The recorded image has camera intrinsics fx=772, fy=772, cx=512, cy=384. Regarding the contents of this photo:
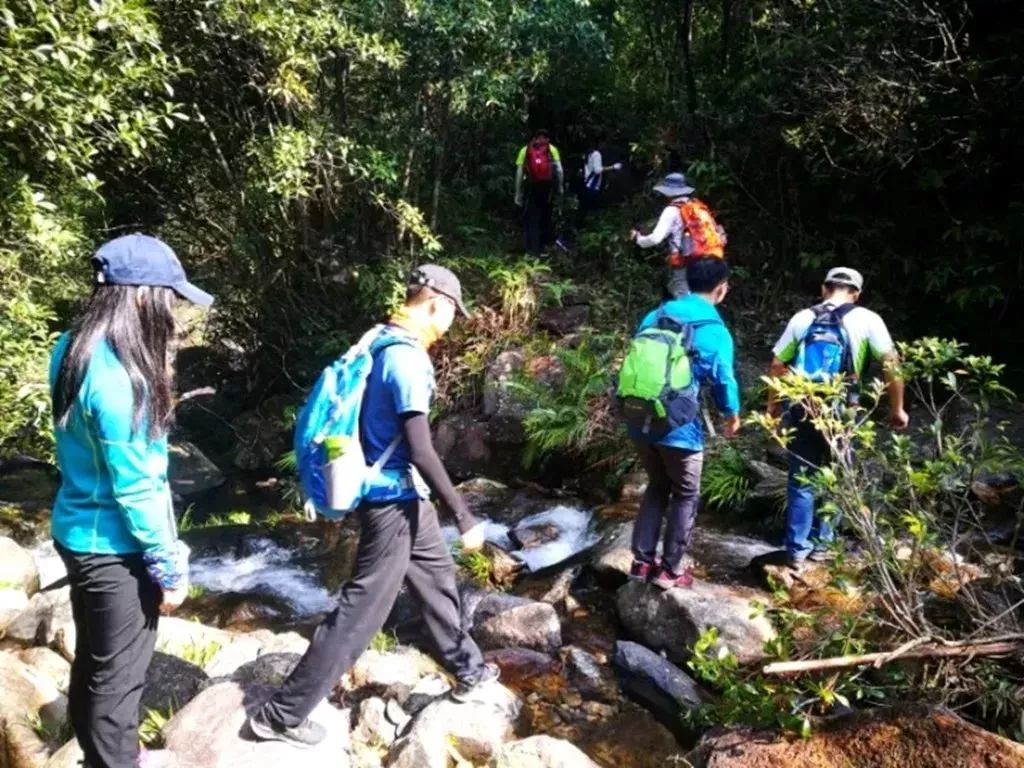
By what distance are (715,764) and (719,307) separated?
835cm

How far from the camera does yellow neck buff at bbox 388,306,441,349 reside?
345 cm

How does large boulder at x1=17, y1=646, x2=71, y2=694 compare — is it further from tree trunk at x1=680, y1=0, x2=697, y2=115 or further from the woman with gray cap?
tree trunk at x1=680, y1=0, x2=697, y2=115

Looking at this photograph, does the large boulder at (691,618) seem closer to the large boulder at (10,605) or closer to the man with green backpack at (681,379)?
the man with green backpack at (681,379)

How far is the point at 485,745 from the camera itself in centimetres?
379

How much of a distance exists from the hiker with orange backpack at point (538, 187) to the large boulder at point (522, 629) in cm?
808

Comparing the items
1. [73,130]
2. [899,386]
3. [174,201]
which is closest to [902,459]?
[899,386]

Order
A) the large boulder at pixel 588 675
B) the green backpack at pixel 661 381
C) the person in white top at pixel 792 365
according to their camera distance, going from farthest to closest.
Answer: the person in white top at pixel 792 365 → the large boulder at pixel 588 675 → the green backpack at pixel 661 381

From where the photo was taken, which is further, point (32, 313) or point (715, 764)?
point (32, 313)

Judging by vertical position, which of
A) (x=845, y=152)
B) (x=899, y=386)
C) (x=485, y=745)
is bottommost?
(x=485, y=745)

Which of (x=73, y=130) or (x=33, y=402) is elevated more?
(x=73, y=130)

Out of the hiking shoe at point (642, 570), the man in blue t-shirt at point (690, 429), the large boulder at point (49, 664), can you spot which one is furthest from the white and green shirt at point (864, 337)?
the large boulder at point (49, 664)

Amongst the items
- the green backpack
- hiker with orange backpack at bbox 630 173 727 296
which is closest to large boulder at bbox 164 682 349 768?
the green backpack

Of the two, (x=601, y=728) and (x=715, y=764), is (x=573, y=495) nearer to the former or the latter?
(x=601, y=728)

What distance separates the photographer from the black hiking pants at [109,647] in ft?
9.32
